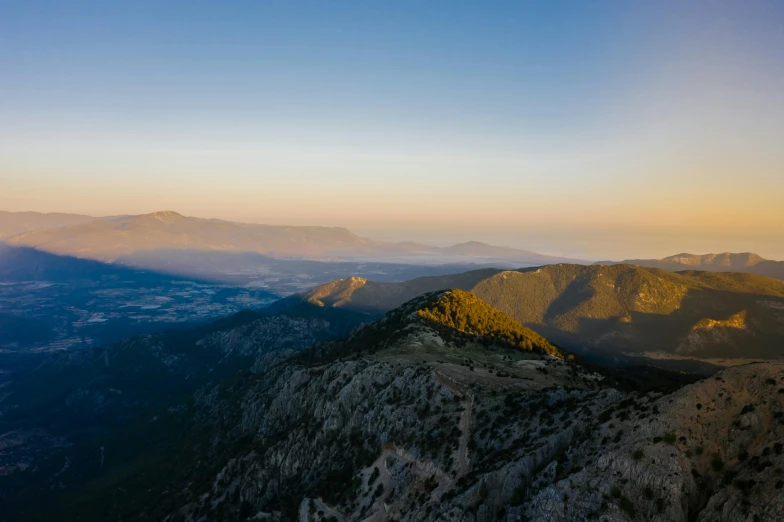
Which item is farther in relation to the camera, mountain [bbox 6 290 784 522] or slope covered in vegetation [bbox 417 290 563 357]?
slope covered in vegetation [bbox 417 290 563 357]

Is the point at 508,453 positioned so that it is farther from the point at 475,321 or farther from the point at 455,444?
the point at 475,321

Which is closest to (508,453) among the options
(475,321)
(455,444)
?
(455,444)

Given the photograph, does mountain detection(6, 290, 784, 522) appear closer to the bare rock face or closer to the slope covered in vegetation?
the bare rock face

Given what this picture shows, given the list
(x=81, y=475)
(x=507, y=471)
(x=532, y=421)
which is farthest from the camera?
(x=81, y=475)

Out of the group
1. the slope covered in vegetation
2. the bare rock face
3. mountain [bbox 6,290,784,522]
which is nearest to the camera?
the bare rock face

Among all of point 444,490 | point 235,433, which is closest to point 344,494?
point 444,490

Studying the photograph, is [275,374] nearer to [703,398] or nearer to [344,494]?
[344,494]

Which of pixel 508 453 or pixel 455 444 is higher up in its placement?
pixel 508 453

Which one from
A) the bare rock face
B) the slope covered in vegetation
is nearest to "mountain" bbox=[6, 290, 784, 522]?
the bare rock face
